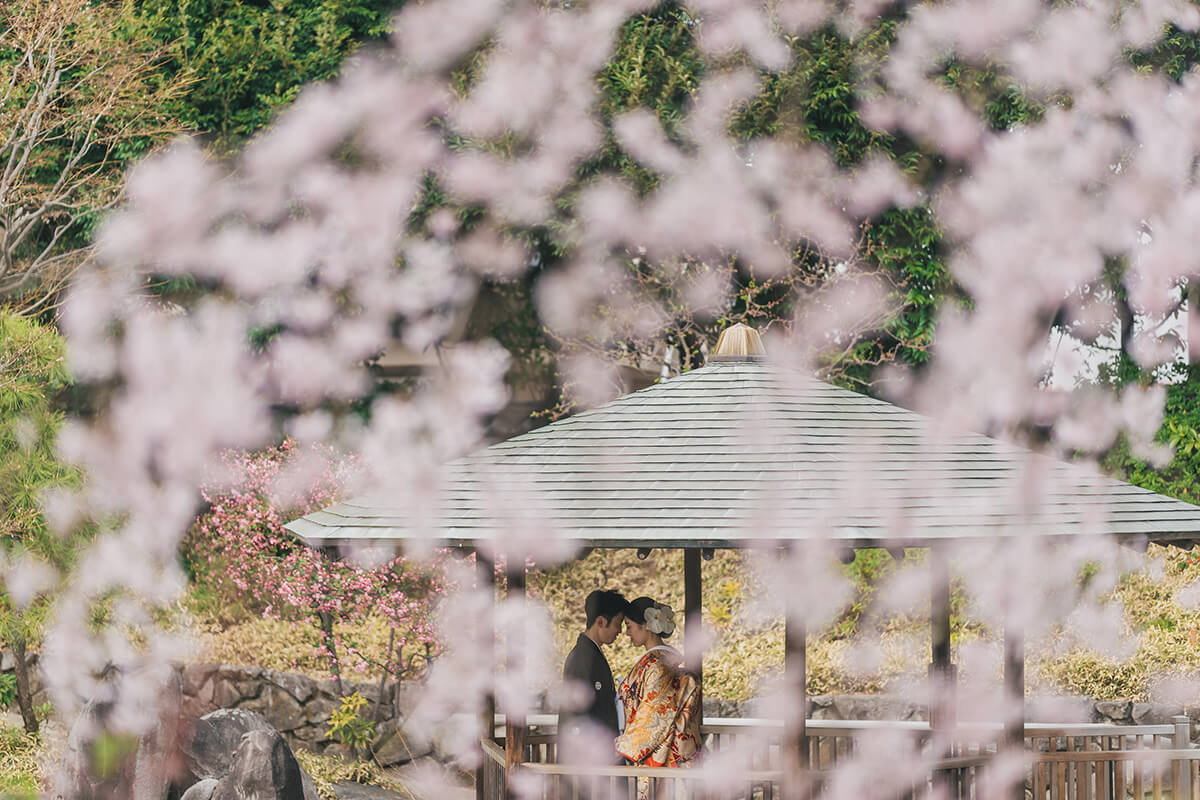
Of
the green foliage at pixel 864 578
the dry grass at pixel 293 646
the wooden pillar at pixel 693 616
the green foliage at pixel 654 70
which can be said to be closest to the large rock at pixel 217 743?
the dry grass at pixel 293 646

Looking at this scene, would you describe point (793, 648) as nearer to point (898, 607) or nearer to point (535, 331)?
point (898, 607)

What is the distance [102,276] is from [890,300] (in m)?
7.80

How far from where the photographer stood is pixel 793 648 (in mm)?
5133

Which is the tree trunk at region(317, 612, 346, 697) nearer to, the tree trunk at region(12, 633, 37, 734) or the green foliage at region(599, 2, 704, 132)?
the tree trunk at region(12, 633, 37, 734)

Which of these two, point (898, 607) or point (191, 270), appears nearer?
point (898, 607)

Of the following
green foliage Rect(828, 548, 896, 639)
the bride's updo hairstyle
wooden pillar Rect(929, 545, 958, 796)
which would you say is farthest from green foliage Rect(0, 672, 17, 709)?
wooden pillar Rect(929, 545, 958, 796)

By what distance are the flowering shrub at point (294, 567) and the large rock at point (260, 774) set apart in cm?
236

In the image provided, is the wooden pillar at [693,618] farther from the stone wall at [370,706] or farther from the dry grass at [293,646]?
the dry grass at [293,646]

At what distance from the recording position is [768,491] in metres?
5.19

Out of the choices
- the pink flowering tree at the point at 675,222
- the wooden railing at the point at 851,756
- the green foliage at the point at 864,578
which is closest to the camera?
the wooden railing at the point at 851,756

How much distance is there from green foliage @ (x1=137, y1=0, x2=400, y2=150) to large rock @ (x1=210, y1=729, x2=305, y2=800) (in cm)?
774

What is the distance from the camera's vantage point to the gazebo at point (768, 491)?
5023mm

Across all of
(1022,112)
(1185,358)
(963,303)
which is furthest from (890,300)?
(1185,358)

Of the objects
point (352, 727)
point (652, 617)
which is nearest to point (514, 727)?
Result: point (652, 617)
